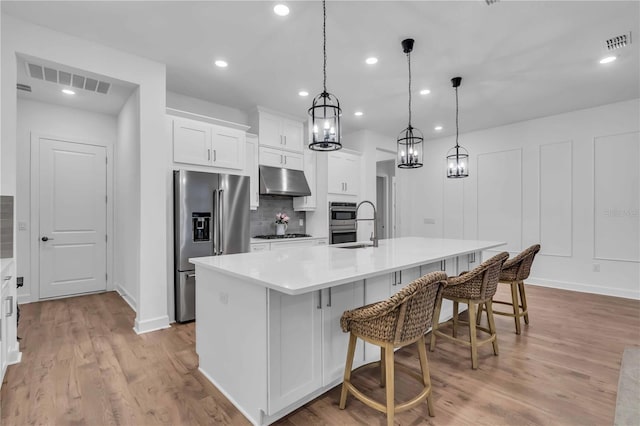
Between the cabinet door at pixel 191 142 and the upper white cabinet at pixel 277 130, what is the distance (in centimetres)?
104

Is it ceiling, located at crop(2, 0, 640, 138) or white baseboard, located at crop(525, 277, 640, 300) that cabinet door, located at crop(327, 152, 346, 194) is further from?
white baseboard, located at crop(525, 277, 640, 300)

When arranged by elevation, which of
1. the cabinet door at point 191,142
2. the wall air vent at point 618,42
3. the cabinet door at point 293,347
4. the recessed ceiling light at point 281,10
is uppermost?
the recessed ceiling light at point 281,10

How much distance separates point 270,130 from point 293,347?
3767mm

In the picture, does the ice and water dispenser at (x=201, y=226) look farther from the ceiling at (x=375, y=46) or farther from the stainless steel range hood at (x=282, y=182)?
the ceiling at (x=375, y=46)

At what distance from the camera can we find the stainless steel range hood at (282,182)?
4.68 metres

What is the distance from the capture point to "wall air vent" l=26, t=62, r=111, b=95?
121 inches

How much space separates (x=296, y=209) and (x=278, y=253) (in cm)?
293

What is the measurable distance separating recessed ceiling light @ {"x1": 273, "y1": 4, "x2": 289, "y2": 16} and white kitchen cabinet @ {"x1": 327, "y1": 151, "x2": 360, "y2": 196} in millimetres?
2858

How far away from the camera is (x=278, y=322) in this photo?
5.76 ft

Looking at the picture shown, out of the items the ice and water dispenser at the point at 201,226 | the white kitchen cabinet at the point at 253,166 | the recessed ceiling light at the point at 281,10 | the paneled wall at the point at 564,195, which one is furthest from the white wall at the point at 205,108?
the paneled wall at the point at 564,195

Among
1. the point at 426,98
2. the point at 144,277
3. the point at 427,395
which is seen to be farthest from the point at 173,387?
the point at 426,98

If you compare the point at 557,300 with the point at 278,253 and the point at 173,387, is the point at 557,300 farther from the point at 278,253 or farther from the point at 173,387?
the point at 173,387

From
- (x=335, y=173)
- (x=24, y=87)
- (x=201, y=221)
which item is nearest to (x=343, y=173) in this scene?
(x=335, y=173)

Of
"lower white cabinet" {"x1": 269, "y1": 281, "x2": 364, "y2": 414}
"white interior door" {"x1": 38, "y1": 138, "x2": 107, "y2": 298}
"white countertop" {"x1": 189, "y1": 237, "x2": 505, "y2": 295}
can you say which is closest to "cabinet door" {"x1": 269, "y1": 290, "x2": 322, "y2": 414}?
"lower white cabinet" {"x1": 269, "y1": 281, "x2": 364, "y2": 414}
